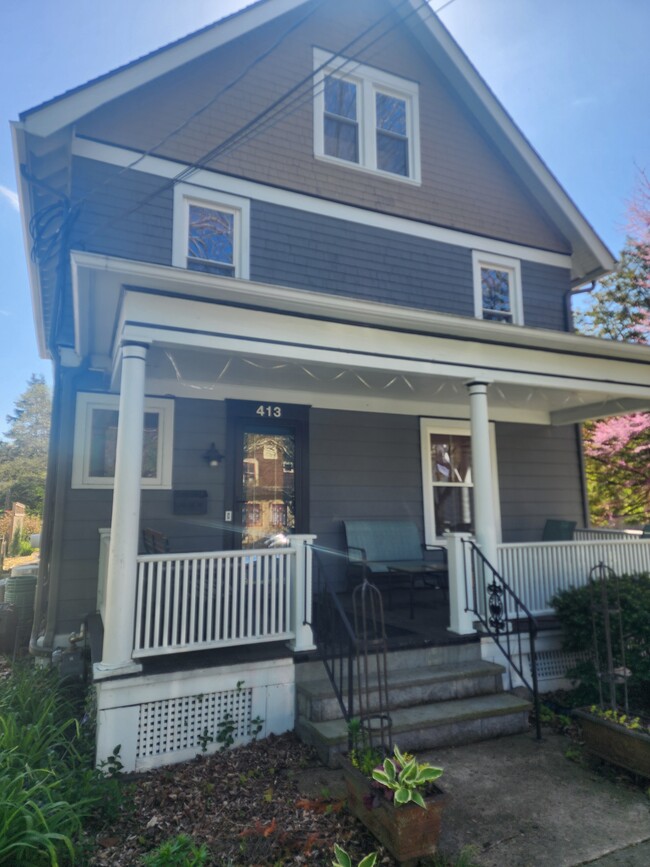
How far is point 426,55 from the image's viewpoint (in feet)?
26.7

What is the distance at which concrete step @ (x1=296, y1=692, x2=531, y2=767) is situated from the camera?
12.5 feet

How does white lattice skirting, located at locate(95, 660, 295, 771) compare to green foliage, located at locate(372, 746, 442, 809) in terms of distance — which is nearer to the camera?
green foliage, located at locate(372, 746, 442, 809)

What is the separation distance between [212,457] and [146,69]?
4533 mm

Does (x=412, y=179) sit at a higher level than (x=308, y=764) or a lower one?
higher

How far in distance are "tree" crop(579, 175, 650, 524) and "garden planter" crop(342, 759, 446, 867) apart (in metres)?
10.8

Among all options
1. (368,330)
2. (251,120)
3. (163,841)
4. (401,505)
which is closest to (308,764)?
(163,841)

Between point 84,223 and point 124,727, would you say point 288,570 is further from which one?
point 84,223

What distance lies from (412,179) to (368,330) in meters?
3.94

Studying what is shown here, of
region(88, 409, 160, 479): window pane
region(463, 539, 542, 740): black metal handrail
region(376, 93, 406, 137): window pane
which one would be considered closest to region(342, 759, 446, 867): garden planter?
region(463, 539, 542, 740): black metal handrail

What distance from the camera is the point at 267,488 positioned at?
22.5ft

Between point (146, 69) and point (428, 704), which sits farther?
point (146, 69)

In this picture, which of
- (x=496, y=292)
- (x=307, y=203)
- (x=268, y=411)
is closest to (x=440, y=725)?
(x=268, y=411)

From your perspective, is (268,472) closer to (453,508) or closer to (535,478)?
(453,508)

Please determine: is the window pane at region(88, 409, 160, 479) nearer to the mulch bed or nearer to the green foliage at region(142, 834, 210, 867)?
the mulch bed
